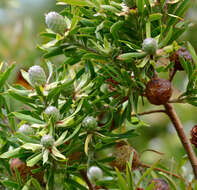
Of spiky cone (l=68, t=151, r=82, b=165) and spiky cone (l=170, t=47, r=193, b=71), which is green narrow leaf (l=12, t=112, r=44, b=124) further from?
spiky cone (l=170, t=47, r=193, b=71)

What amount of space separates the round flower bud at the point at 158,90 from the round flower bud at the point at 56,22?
0.21 metres

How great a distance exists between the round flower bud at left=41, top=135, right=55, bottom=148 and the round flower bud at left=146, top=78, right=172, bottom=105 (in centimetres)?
21

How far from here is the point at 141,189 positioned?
0.71 metres

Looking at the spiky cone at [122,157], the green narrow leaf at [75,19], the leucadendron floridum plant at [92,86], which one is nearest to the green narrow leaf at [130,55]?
the leucadendron floridum plant at [92,86]

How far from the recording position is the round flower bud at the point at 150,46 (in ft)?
2.01

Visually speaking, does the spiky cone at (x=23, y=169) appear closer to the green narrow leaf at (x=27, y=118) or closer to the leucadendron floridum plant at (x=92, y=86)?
the leucadendron floridum plant at (x=92, y=86)

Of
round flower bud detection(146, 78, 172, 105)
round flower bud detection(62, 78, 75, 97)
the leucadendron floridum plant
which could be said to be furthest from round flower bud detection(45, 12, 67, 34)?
round flower bud detection(146, 78, 172, 105)

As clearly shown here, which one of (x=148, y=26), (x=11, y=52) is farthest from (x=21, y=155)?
(x=11, y=52)

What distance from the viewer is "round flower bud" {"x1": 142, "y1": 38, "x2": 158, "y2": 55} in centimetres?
61

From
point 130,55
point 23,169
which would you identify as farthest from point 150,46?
point 23,169

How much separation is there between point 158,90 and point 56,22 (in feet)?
0.80

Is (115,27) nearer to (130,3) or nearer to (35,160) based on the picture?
(130,3)

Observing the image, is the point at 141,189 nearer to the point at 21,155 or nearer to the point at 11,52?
the point at 21,155

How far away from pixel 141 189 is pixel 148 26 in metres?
0.33
